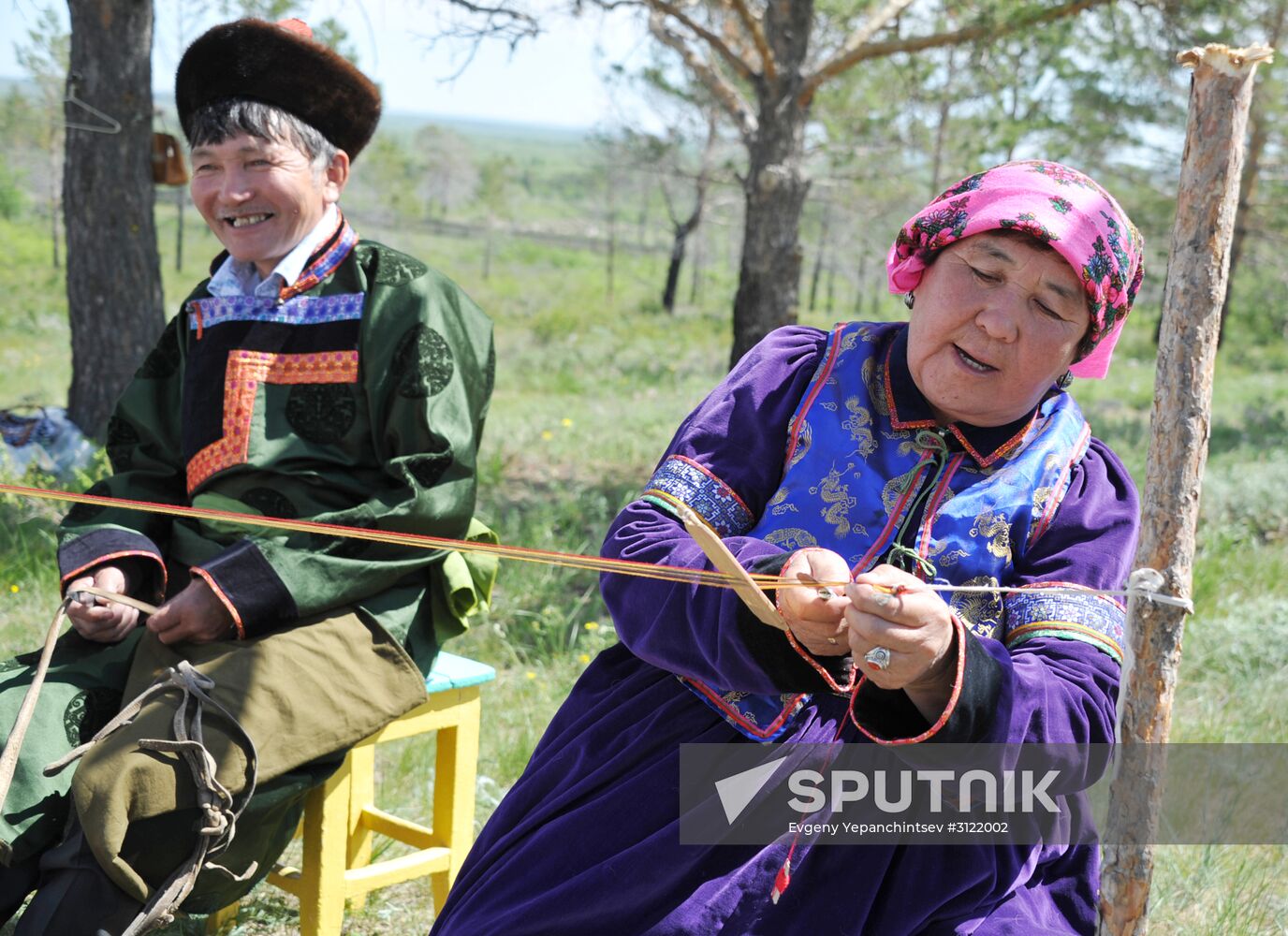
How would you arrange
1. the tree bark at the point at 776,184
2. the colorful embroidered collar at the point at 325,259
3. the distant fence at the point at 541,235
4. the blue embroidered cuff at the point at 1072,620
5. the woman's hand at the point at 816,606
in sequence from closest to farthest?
the woman's hand at the point at 816,606, the blue embroidered cuff at the point at 1072,620, the colorful embroidered collar at the point at 325,259, the tree bark at the point at 776,184, the distant fence at the point at 541,235

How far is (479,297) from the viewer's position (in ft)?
98.3

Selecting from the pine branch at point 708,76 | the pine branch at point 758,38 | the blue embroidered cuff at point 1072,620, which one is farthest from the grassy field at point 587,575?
the pine branch at point 758,38

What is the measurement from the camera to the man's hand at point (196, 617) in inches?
93.7

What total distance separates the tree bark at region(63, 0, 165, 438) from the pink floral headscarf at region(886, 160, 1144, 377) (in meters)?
5.08

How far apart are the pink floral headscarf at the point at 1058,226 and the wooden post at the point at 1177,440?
0.74 ft

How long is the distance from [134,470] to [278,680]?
762 mm

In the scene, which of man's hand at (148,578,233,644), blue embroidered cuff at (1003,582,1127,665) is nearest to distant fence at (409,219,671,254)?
man's hand at (148,578,233,644)

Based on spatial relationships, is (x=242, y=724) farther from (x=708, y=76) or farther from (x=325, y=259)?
(x=708, y=76)

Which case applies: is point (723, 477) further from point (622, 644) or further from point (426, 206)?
point (426, 206)

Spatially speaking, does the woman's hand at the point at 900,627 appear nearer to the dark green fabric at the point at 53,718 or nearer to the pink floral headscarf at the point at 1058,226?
the pink floral headscarf at the point at 1058,226

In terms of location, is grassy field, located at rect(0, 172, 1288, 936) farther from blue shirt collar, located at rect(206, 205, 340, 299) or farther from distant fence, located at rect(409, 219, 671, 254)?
distant fence, located at rect(409, 219, 671, 254)

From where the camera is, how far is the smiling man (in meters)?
2.26

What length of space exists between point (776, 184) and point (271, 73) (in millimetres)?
4674

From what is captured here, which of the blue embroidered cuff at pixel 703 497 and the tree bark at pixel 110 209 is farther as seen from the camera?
the tree bark at pixel 110 209
